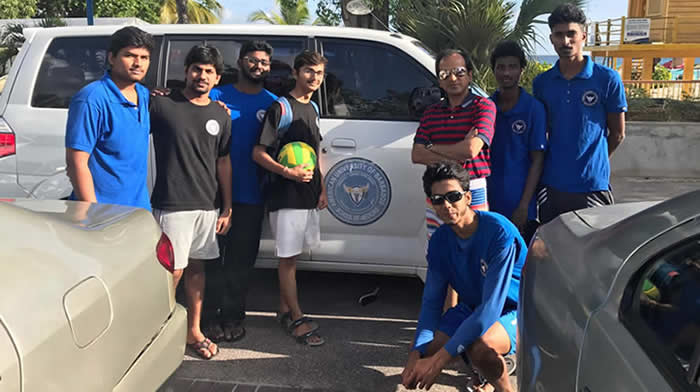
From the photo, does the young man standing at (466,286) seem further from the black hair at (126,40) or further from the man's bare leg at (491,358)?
the black hair at (126,40)

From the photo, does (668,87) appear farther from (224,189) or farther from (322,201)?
(224,189)

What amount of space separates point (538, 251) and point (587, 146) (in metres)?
1.50

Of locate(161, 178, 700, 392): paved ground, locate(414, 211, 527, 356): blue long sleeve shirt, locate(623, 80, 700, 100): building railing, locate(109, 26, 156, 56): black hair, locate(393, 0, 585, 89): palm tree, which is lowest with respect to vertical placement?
locate(161, 178, 700, 392): paved ground

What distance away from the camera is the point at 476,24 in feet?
24.1

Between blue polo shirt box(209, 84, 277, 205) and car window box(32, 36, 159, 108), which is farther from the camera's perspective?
car window box(32, 36, 159, 108)

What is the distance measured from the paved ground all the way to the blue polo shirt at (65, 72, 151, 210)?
1010 millimetres

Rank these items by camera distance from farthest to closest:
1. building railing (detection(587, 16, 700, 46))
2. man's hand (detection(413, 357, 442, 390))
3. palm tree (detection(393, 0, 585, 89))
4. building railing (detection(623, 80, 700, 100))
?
building railing (detection(587, 16, 700, 46)) < building railing (detection(623, 80, 700, 100)) < palm tree (detection(393, 0, 585, 89)) < man's hand (detection(413, 357, 442, 390))

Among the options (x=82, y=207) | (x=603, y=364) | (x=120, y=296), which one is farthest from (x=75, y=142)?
(x=603, y=364)

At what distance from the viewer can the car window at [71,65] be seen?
Answer: 4008 mm

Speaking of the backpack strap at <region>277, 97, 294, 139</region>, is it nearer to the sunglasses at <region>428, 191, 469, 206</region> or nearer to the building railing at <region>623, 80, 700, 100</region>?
the sunglasses at <region>428, 191, 469, 206</region>

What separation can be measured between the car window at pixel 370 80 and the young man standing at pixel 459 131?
0.50 meters

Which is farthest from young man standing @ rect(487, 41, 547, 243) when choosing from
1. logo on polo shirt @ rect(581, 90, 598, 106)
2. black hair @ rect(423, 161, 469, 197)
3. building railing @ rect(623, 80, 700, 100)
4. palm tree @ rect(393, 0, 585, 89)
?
building railing @ rect(623, 80, 700, 100)

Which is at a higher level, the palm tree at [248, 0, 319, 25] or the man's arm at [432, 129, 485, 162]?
the palm tree at [248, 0, 319, 25]

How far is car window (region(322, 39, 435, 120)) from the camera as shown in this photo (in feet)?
12.8
